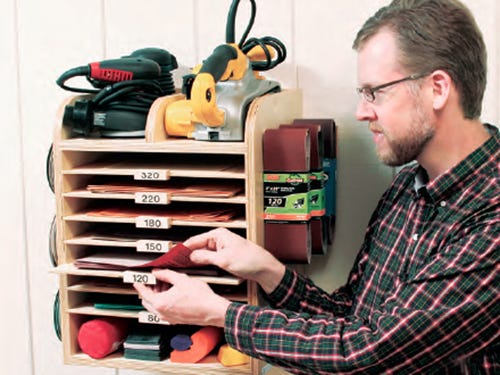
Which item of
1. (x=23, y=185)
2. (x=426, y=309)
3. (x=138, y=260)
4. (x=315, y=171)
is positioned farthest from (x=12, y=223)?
(x=426, y=309)

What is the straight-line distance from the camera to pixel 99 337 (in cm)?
127

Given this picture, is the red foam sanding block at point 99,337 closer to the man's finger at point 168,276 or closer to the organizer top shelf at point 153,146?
the man's finger at point 168,276

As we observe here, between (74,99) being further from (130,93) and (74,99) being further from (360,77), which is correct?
(360,77)

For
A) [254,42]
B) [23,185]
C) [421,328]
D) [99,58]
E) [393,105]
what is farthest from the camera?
[23,185]

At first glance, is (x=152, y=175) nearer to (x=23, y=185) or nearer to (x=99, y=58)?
(x=99, y=58)

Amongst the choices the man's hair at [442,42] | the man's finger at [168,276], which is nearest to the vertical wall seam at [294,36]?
the man's hair at [442,42]

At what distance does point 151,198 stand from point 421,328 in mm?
460

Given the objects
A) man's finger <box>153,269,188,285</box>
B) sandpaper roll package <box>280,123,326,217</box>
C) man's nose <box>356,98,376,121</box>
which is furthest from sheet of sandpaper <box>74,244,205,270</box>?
man's nose <box>356,98,376,121</box>

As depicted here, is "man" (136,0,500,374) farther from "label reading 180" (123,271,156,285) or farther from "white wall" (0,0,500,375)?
"white wall" (0,0,500,375)

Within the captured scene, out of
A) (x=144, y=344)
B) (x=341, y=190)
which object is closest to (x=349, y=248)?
(x=341, y=190)

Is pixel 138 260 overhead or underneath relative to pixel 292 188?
underneath

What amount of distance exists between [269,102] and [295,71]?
0.23m

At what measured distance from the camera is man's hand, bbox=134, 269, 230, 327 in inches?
44.3

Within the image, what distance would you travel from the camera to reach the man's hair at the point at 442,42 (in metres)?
1.07
